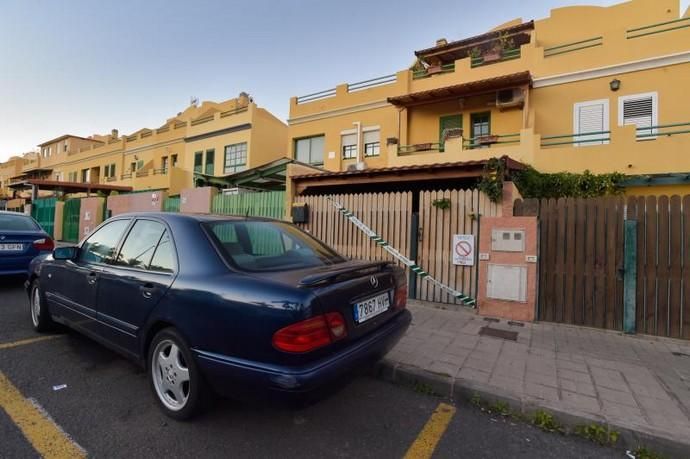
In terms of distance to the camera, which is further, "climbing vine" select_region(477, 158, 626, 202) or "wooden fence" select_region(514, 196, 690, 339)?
"climbing vine" select_region(477, 158, 626, 202)

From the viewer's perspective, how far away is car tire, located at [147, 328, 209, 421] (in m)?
2.41

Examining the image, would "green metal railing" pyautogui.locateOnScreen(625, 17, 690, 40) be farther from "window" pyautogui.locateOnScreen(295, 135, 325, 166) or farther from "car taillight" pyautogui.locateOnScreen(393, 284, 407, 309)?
"car taillight" pyautogui.locateOnScreen(393, 284, 407, 309)

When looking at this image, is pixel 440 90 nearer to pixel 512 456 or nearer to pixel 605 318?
pixel 605 318

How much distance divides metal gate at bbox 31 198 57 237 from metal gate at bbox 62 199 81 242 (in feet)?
3.44

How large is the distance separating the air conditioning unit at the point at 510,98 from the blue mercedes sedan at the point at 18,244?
13.3 meters

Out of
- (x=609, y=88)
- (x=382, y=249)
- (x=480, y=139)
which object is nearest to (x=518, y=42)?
(x=609, y=88)

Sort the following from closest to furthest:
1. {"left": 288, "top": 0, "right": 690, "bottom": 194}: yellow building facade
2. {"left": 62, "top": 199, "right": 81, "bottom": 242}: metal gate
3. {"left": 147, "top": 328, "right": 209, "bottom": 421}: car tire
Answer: {"left": 147, "top": 328, "right": 209, "bottom": 421}: car tire
{"left": 288, "top": 0, "right": 690, "bottom": 194}: yellow building facade
{"left": 62, "top": 199, "right": 81, "bottom": 242}: metal gate

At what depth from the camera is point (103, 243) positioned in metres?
3.57

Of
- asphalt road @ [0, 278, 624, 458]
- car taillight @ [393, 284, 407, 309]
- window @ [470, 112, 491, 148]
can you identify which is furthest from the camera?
window @ [470, 112, 491, 148]

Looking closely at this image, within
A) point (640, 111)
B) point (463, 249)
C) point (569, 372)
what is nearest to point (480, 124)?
point (640, 111)

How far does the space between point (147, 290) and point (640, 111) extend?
13.6m

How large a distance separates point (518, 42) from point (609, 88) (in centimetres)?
526

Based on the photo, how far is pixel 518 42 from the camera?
47.6ft

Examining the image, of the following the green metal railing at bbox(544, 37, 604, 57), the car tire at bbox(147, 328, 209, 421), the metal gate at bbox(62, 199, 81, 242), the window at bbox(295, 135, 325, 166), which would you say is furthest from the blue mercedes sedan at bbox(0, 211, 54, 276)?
the green metal railing at bbox(544, 37, 604, 57)
